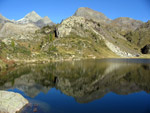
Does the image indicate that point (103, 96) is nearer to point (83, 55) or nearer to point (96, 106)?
point (96, 106)

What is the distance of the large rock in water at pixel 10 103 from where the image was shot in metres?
20.9

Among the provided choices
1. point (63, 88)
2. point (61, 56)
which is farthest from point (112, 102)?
point (61, 56)

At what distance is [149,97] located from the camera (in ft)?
101

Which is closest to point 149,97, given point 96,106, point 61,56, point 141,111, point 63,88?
point 141,111

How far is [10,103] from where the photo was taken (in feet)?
71.9

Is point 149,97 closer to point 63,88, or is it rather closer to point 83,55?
point 63,88

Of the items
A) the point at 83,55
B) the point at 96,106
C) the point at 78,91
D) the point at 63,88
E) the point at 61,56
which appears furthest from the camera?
the point at 83,55

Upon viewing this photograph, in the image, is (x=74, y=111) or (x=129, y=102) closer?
(x=74, y=111)

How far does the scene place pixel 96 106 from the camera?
25766 millimetres

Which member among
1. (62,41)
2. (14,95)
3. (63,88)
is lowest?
(63,88)

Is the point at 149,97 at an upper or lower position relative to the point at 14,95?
lower

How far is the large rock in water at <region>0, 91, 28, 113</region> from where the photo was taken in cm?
2088

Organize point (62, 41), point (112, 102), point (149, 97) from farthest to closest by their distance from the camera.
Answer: point (62, 41), point (149, 97), point (112, 102)

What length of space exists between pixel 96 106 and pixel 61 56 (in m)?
118
